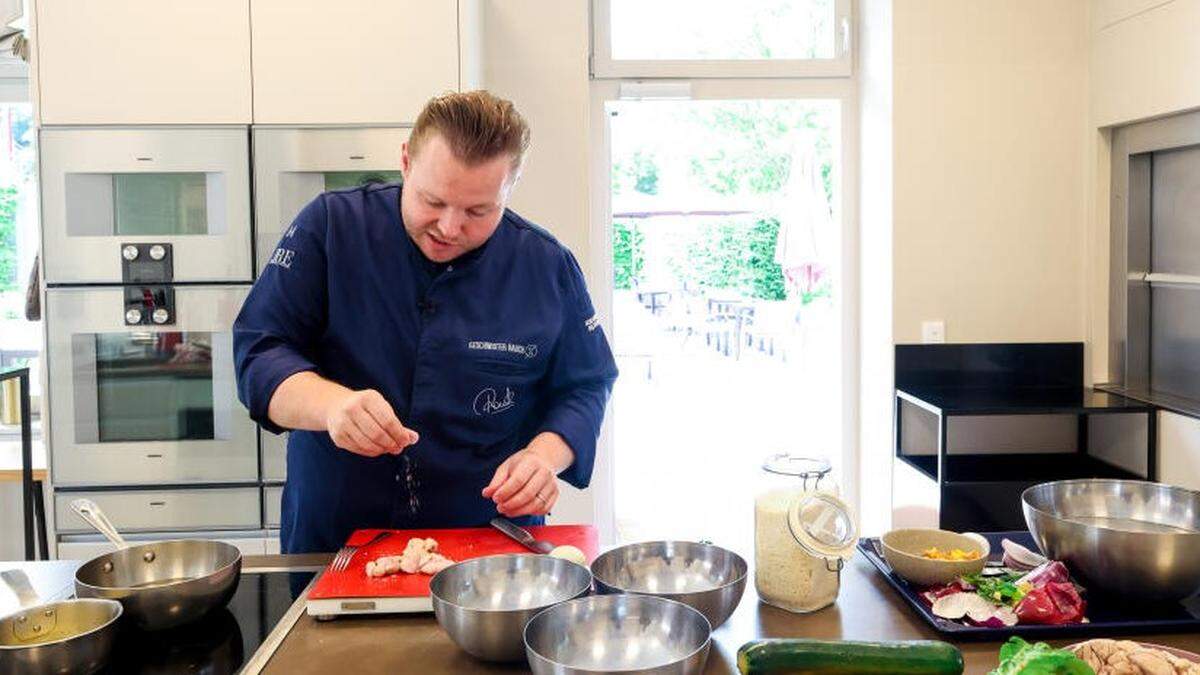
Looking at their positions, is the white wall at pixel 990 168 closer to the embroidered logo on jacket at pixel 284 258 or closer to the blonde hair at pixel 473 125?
the blonde hair at pixel 473 125

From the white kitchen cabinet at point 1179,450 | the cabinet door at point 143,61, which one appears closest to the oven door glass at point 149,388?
the cabinet door at point 143,61

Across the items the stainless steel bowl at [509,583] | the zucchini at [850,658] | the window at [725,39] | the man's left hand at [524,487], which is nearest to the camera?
the zucchini at [850,658]

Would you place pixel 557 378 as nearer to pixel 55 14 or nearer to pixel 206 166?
pixel 206 166

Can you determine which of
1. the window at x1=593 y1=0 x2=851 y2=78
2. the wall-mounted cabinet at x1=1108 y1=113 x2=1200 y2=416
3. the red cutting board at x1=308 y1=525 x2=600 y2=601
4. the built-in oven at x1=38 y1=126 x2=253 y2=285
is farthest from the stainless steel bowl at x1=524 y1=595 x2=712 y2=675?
the window at x1=593 y1=0 x2=851 y2=78

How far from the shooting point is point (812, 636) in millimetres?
1269

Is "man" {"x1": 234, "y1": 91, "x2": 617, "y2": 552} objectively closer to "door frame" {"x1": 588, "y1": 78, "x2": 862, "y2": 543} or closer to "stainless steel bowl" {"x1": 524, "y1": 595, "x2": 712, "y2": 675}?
"stainless steel bowl" {"x1": 524, "y1": 595, "x2": 712, "y2": 675}

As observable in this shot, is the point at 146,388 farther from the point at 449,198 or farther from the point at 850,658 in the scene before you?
the point at 850,658

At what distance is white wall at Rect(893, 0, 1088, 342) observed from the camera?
3342mm

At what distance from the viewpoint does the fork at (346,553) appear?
4.68 feet

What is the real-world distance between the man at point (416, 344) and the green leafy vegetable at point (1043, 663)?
2.68 feet

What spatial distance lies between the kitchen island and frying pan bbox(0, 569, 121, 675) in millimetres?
139

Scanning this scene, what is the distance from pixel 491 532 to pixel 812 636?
0.57 meters

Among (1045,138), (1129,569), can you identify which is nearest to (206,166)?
(1129,569)

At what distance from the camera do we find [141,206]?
112 inches
